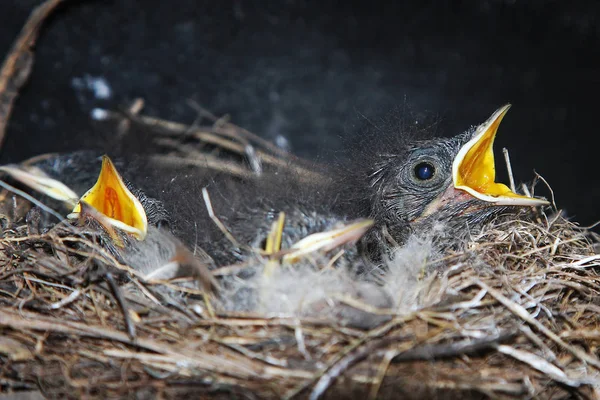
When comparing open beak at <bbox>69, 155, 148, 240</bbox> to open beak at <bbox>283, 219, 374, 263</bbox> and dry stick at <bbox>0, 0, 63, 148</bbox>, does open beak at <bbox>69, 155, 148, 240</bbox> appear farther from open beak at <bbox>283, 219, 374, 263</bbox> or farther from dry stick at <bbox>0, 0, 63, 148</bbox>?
dry stick at <bbox>0, 0, 63, 148</bbox>

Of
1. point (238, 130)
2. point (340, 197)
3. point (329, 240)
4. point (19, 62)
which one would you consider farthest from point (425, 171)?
point (19, 62)

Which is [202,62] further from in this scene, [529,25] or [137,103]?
[529,25]

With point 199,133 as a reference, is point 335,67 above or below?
above

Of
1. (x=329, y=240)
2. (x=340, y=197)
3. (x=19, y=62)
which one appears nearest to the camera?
(x=329, y=240)

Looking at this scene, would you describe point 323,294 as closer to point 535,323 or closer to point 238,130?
point 535,323

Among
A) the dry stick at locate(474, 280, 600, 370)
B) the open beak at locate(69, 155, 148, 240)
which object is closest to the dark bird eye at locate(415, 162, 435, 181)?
the dry stick at locate(474, 280, 600, 370)

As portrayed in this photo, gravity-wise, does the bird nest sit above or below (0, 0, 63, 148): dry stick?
below
